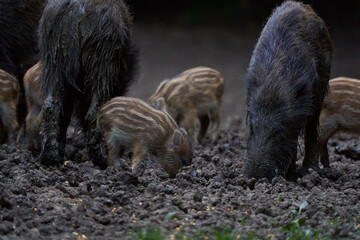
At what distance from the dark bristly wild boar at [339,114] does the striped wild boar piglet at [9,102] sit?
3111mm

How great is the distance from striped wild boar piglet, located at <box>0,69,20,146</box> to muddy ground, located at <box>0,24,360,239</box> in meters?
0.36

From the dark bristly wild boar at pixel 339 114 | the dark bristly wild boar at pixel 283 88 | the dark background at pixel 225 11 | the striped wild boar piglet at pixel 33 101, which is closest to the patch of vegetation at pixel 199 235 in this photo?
the dark bristly wild boar at pixel 283 88

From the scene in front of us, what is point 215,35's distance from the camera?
52.3 feet

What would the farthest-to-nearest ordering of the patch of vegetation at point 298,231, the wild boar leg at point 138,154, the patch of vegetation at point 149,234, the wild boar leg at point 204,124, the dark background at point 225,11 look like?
1. the dark background at point 225,11
2. the wild boar leg at point 204,124
3. the wild boar leg at point 138,154
4. the patch of vegetation at point 298,231
5. the patch of vegetation at point 149,234

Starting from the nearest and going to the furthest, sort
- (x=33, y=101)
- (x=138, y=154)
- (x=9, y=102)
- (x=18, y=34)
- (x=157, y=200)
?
(x=157, y=200) < (x=138, y=154) < (x=9, y=102) < (x=33, y=101) < (x=18, y=34)

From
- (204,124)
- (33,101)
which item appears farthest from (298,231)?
(204,124)

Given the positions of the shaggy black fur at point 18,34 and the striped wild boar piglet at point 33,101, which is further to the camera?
the shaggy black fur at point 18,34

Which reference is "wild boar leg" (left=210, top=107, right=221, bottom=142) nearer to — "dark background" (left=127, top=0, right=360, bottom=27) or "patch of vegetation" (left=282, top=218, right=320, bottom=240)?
"patch of vegetation" (left=282, top=218, right=320, bottom=240)

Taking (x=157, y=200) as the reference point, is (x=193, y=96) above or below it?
above

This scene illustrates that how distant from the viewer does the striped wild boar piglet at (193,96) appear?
26.9 ft

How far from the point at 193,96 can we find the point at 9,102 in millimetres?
2346

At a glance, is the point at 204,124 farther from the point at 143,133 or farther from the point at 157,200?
the point at 157,200

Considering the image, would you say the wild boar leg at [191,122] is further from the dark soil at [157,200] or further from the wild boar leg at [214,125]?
the dark soil at [157,200]

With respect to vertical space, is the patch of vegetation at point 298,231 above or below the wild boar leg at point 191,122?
below
